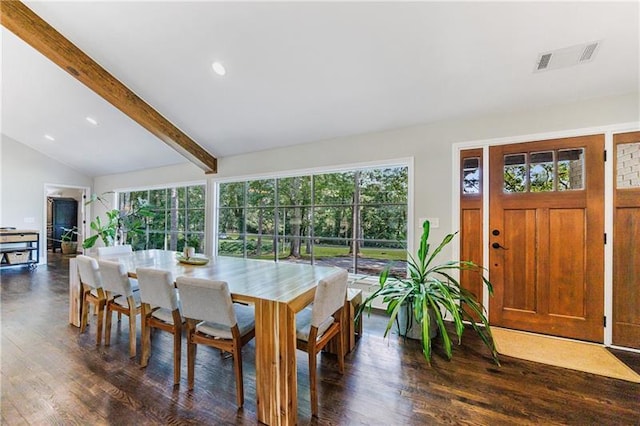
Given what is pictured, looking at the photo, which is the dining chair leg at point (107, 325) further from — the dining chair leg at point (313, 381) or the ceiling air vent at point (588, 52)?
the ceiling air vent at point (588, 52)

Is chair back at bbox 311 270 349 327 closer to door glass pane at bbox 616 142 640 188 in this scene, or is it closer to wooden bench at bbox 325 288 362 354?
wooden bench at bbox 325 288 362 354

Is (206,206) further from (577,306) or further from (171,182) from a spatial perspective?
(577,306)

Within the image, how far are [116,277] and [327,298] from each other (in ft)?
6.30

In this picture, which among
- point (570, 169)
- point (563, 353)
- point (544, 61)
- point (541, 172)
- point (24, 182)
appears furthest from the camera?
point (24, 182)

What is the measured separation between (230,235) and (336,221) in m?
2.31

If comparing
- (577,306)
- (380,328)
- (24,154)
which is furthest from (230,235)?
(24,154)

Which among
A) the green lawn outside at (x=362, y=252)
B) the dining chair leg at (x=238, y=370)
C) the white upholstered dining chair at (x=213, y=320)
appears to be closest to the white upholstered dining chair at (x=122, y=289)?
the white upholstered dining chair at (x=213, y=320)

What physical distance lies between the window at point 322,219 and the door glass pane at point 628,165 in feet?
6.57

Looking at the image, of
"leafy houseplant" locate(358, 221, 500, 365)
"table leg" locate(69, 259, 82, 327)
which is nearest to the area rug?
"leafy houseplant" locate(358, 221, 500, 365)

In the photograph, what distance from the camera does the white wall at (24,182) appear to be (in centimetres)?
618

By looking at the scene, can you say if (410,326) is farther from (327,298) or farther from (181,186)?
(181,186)

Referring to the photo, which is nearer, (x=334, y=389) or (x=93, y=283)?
(x=334, y=389)

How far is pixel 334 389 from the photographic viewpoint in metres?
1.96

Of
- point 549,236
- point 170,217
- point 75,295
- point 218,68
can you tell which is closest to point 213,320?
point 75,295
